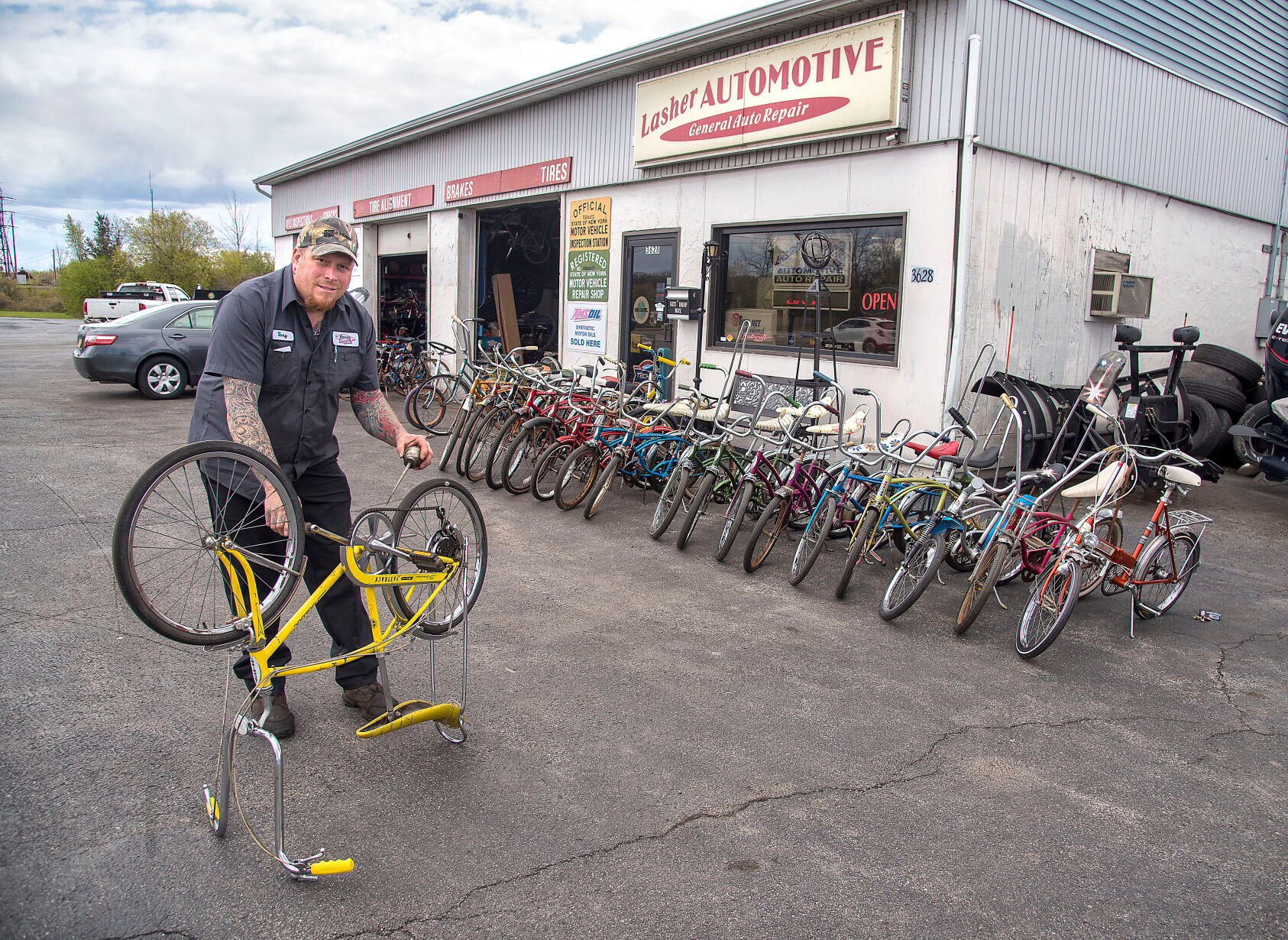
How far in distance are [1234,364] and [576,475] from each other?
8.47m

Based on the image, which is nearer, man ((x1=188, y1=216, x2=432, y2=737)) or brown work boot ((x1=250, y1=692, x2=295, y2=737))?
man ((x1=188, y1=216, x2=432, y2=737))

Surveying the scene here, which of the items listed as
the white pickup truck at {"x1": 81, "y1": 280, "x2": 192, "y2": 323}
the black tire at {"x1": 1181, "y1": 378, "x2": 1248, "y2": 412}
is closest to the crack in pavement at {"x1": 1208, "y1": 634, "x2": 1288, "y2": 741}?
the black tire at {"x1": 1181, "y1": 378, "x2": 1248, "y2": 412}

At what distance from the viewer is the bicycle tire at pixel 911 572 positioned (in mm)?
5012

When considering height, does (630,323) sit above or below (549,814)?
above

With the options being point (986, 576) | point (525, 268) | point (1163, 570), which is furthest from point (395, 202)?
point (1163, 570)

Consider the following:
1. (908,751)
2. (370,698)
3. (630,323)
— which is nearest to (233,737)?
(370,698)

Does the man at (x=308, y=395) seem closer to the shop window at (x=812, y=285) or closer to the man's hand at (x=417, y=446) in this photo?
the man's hand at (x=417, y=446)

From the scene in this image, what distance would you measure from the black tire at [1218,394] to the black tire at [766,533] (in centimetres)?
679

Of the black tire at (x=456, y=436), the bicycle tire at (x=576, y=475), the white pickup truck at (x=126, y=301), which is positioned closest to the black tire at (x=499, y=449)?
the black tire at (x=456, y=436)

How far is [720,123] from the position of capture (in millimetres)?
9922

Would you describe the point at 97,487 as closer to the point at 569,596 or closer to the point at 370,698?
the point at 569,596

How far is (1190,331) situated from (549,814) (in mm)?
8388

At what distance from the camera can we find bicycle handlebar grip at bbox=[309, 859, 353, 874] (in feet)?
8.35

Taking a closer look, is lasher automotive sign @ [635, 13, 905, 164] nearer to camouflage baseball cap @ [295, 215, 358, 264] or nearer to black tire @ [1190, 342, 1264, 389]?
black tire @ [1190, 342, 1264, 389]
